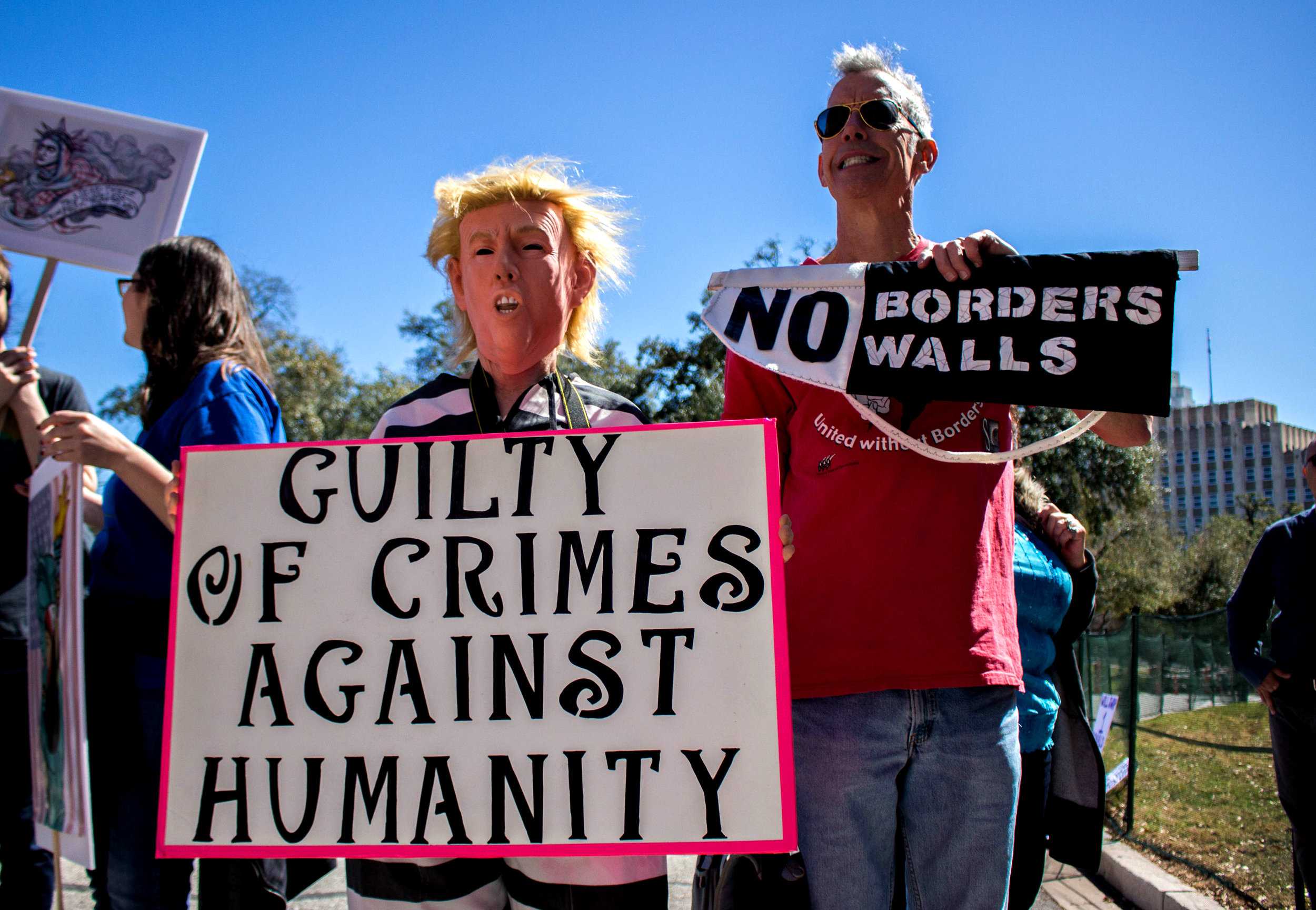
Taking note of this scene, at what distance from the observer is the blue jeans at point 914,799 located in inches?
68.1

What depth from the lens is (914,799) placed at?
1.78 m

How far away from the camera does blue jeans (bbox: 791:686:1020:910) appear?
5.68 feet

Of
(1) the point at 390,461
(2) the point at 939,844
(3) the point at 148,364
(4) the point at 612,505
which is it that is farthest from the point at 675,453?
(3) the point at 148,364

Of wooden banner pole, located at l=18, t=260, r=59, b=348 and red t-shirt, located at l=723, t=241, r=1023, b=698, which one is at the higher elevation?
wooden banner pole, located at l=18, t=260, r=59, b=348

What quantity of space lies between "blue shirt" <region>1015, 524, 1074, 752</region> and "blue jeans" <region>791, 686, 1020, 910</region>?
98 cm

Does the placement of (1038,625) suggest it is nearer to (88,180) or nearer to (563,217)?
(563,217)

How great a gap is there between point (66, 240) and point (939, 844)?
3288mm

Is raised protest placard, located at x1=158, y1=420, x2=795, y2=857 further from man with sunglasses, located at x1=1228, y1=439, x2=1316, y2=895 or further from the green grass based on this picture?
the green grass

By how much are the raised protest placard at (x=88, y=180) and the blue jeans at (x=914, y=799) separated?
9.44 feet

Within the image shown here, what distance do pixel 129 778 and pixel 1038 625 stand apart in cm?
248

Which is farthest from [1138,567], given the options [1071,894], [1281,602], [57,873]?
[57,873]

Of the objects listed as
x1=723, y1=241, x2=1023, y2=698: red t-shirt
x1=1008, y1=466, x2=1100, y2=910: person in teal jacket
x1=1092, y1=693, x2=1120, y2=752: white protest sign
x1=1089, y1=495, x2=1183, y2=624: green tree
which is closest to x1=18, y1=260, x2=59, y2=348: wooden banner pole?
x1=723, y1=241, x2=1023, y2=698: red t-shirt

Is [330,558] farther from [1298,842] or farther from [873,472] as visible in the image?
[1298,842]

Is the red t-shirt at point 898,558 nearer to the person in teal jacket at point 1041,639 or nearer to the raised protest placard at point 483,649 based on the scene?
the raised protest placard at point 483,649
